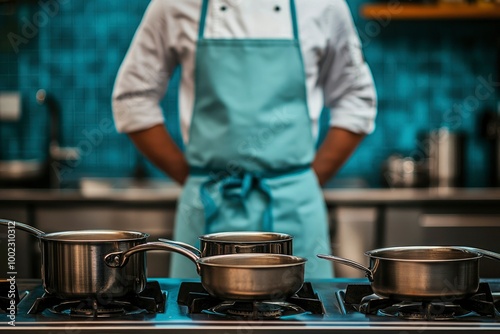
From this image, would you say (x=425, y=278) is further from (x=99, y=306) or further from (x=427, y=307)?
(x=99, y=306)

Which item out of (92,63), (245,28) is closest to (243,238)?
(245,28)

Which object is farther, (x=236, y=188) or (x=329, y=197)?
(x=329, y=197)

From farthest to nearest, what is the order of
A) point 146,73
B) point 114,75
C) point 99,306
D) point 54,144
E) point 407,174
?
point 114,75
point 54,144
point 407,174
point 146,73
point 99,306

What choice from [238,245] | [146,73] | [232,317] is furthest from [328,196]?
[232,317]

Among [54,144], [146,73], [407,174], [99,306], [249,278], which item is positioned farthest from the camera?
[54,144]

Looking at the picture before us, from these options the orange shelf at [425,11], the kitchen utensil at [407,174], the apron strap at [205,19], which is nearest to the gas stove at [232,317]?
the apron strap at [205,19]

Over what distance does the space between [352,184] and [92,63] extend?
4.15ft

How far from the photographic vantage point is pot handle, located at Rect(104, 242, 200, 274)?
108 cm

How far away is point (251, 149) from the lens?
1.90 metres

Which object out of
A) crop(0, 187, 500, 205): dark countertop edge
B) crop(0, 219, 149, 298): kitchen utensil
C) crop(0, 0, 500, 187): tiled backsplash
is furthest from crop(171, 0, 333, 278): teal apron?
crop(0, 0, 500, 187): tiled backsplash

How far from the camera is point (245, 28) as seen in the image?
1.99 m

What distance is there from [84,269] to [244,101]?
914 millimetres

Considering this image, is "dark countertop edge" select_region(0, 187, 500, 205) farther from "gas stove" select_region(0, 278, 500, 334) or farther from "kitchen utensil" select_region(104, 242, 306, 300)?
"kitchen utensil" select_region(104, 242, 306, 300)

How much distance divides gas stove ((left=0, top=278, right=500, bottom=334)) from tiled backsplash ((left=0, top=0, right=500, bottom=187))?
249cm
